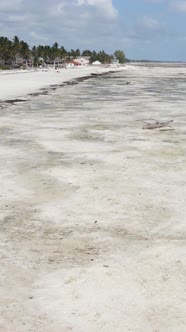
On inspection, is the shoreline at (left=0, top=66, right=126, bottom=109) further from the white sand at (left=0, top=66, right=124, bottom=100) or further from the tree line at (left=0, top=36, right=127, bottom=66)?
the tree line at (left=0, top=36, right=127, bottom=66)

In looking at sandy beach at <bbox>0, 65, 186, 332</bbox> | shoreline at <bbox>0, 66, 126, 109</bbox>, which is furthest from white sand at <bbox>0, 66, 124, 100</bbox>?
sandy beach at <bbox>0, 65, 186, 332</bbox>

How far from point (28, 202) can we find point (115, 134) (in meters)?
9.99

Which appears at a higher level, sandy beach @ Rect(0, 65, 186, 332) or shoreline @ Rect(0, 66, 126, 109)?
sandy beach @ Rect(0, 65, 186, 332)

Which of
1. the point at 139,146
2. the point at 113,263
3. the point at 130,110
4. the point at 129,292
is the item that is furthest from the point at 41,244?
the point at 130,110

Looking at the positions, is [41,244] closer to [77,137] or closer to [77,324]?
[77,324]

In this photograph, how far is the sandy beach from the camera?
5.57m

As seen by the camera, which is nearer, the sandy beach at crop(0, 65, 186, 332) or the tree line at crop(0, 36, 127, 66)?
the sandy beach at crop(0, 65, 186, 332)

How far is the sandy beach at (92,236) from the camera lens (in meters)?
5.57

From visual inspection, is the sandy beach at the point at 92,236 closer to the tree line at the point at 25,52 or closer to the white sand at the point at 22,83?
the white sand at the point at 22,83

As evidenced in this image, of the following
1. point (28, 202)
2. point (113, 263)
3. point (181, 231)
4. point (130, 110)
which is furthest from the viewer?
point (130, 110)

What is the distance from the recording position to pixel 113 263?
273 inches

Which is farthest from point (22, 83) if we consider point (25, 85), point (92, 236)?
point (92, 236)

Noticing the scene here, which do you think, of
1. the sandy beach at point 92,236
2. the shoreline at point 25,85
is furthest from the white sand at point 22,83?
the sandy beach at point 92,236

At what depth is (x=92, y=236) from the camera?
7980mm
